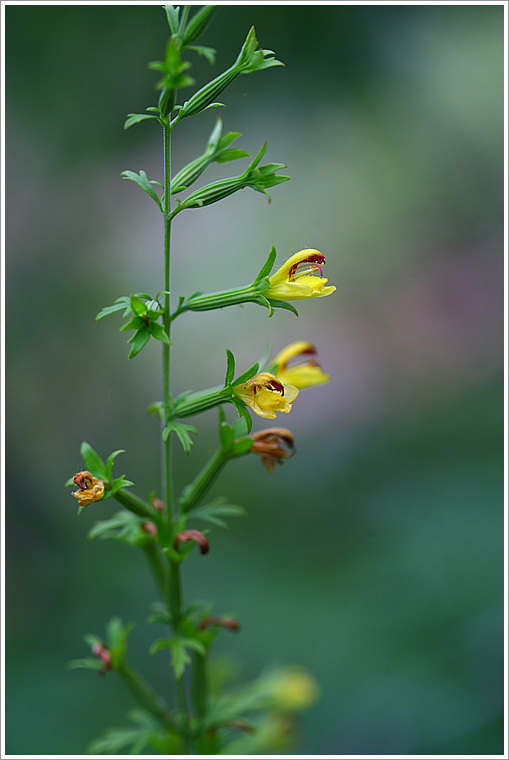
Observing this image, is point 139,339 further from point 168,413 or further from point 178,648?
point 178,648

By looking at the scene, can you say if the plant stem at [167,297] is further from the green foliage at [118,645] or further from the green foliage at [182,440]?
the green foliage at [118,645]

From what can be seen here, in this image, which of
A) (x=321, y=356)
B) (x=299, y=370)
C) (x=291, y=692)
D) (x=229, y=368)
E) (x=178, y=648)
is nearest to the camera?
(x=229, y=368)

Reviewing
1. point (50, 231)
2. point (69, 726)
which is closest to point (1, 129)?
point (50, 231)

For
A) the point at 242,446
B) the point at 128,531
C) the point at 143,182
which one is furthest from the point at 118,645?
the point at 143,182

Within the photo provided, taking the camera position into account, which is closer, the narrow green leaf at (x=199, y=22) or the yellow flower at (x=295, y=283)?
the narrow green leaf at (x=199, y=22)

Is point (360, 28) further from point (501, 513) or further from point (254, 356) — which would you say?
point (501, 513)

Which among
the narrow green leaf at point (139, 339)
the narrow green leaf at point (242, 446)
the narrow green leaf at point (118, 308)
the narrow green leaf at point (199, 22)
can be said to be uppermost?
the narrow green leaf at point (199, 22)

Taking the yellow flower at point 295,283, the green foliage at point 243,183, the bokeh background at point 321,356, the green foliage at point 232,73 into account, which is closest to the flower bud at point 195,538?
the yellow flower at point 295,283
